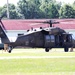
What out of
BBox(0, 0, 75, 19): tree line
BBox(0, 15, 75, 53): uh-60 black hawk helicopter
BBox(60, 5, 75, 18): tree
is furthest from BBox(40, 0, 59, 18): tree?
BBox(0, 15, 75, 53): uh-60 black hawk helicopter

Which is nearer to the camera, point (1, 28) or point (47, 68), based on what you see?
point (47, 68)

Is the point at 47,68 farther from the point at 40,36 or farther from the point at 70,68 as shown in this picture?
the point at 40,36

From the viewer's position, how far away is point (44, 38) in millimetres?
49344

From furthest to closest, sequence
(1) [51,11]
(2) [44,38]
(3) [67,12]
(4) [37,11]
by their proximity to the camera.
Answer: (4) [37,11] < (1) [51,11] < (3) [67,12] < (2) [44,38]

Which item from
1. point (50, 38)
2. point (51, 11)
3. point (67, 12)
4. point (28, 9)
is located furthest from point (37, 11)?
point (50, 38)

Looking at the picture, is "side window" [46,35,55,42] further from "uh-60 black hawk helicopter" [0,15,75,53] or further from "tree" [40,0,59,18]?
"tree" [40,0,59,18]

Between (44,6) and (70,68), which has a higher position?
(70,68)

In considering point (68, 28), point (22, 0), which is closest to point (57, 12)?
point (22, 0)

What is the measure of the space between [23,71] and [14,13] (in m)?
102

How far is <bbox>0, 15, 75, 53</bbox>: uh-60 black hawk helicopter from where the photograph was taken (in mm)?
47969

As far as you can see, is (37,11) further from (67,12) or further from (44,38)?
(44,38)

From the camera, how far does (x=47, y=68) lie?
75.9 ft

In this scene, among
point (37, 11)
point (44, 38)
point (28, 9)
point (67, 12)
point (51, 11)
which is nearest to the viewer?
point (44, 38)

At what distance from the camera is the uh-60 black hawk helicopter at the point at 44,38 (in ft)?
157
